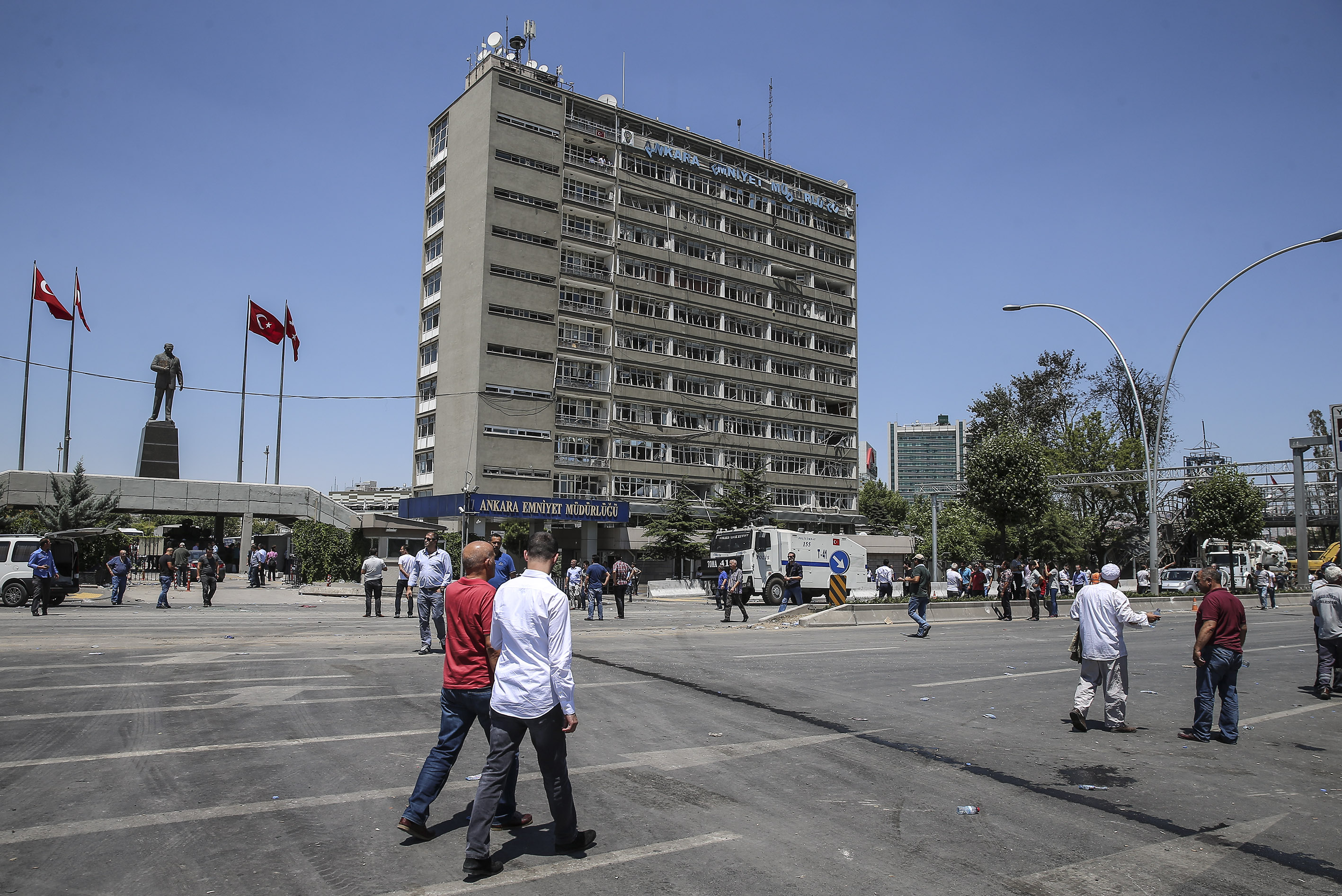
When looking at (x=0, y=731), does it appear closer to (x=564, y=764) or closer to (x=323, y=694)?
(x=323, y=694)

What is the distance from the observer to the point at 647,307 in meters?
64.8

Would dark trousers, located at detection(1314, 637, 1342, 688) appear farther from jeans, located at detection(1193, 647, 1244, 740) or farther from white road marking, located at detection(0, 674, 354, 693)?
white road marking, located at detection(0, 674, 354, 693)

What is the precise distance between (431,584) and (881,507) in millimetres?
82763

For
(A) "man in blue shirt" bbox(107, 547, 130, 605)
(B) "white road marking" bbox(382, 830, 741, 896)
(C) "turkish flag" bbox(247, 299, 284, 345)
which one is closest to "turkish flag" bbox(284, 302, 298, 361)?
(C) "turkish flag" bbox(247, 299, 284, 345)

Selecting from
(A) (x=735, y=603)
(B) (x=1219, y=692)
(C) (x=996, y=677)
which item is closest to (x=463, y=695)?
(B) (x=1219, y=692)

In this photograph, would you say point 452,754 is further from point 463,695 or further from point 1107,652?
point 1107,652

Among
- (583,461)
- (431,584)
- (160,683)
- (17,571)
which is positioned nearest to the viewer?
(160,683)

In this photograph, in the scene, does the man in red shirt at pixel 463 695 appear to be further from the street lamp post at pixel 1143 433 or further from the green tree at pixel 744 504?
the green tree at pixel 744 504

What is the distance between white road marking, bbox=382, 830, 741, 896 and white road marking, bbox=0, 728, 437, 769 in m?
3.65

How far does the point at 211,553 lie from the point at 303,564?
14.8m

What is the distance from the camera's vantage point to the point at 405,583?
2512 cm

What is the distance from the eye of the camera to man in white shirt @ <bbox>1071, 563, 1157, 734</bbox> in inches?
359

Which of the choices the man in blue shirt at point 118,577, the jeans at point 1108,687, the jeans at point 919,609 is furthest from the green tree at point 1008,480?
the jeans at point 1108,687

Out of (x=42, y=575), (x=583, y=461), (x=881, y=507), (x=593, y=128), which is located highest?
(x=593, y=128)
